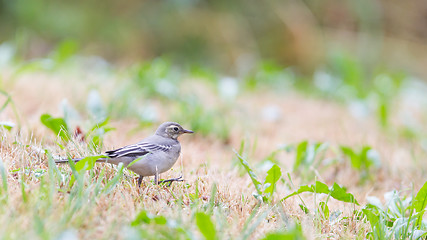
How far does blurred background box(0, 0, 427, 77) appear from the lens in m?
8.93

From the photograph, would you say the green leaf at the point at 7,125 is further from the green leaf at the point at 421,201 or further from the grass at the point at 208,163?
the green leaf at the point at 421,201

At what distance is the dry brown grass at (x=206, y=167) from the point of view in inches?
82.7

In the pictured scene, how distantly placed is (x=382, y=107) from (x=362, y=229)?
263cm

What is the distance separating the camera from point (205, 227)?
196 cm

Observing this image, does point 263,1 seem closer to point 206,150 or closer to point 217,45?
point 217,45

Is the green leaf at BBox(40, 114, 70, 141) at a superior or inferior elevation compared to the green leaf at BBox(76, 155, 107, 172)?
superior

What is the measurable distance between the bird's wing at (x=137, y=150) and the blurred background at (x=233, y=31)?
620 cm

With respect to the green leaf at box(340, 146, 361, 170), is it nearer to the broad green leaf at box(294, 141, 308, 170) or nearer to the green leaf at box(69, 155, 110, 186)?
the broad green leaf at box(294, 141, 308, 170)

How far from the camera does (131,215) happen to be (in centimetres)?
219

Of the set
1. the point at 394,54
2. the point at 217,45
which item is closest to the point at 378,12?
the point at 394,54

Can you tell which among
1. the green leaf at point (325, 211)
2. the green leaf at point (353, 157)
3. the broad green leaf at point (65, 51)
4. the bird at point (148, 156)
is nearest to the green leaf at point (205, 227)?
the bird at point (148, 156)

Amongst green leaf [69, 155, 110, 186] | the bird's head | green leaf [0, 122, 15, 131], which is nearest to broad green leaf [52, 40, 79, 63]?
green leaf [0, 122, 15, 131]

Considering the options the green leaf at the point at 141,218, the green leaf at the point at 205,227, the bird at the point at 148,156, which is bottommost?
the green leaf at the point at 205,227

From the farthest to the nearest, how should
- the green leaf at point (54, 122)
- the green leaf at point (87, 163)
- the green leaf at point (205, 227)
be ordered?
the green leaf at point (54, 122) < the green leaf at point (87, 163) < the green leaf at point (205, 227)
